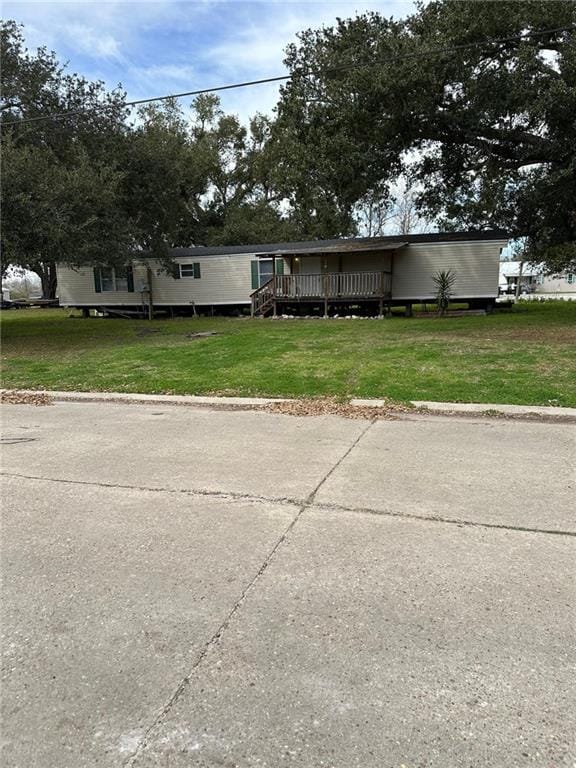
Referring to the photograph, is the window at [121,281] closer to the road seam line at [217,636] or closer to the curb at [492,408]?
the curb at [492,408]

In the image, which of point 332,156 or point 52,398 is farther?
point 332,156

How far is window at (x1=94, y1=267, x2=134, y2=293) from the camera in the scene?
25.0 metres

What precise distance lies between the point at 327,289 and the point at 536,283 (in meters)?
41.2

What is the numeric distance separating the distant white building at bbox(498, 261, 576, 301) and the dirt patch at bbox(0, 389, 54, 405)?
146 ft

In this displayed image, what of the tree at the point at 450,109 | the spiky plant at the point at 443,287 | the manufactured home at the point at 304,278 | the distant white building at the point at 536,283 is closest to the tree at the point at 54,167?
the manufactured home at the point at 304,278

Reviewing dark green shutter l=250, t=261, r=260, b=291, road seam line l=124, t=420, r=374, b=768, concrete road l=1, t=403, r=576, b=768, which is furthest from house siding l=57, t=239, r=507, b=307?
road seam line l=124, t=420, r=374, b=768

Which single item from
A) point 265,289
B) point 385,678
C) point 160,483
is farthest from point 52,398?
point 265,289

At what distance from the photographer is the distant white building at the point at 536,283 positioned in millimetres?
47438

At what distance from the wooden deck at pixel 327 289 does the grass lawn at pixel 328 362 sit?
462 centimetres

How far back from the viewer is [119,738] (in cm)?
174

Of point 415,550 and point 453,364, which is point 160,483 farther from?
point 453,364

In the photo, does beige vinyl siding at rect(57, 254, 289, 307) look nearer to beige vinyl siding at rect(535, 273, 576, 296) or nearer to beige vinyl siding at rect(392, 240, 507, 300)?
beige vinyl siding at rect(392, 240, 507, 300)

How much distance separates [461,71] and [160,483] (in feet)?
47.8

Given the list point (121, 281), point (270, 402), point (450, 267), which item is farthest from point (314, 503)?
point (121, 281)
